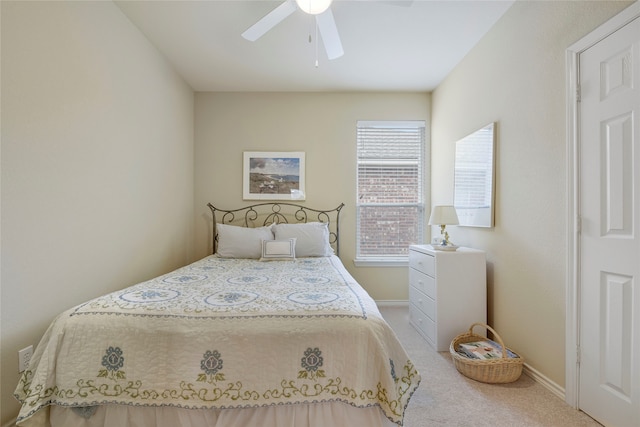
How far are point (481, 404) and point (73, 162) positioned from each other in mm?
2917

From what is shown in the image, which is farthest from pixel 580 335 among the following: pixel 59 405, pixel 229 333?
pixel 59 405

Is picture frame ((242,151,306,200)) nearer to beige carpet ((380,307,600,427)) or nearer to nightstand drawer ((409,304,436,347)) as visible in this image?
nightstand drawer ((409,304,436,347))

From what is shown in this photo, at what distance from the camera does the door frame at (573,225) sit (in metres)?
1.72

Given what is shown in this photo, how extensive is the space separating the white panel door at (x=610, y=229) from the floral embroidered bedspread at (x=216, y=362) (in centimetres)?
106

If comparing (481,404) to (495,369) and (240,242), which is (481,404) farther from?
(240,242)

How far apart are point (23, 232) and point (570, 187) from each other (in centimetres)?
305

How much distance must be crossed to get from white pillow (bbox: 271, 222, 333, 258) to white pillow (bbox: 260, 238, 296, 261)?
5.3 inches

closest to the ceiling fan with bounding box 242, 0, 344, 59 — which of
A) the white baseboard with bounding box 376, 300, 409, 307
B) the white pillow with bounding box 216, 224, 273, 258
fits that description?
the white pillow with bounding box 216, 224, 273, 258

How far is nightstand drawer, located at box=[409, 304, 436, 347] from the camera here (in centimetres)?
260

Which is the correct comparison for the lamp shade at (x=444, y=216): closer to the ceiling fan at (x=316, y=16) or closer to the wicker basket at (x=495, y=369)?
the wicker basket at (x=495, y=369)

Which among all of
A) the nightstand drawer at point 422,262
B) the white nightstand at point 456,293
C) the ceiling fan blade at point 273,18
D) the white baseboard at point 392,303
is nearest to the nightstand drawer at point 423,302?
the white nightstand at point 456,293

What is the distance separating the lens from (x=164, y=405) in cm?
133

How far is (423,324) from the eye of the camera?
2.81 metres

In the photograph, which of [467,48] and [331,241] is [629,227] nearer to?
[467,48]
